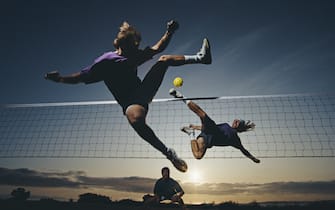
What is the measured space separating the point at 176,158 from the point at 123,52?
6.31 ft

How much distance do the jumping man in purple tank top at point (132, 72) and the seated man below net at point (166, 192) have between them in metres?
3.89

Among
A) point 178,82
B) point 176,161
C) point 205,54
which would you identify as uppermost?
point 178,82

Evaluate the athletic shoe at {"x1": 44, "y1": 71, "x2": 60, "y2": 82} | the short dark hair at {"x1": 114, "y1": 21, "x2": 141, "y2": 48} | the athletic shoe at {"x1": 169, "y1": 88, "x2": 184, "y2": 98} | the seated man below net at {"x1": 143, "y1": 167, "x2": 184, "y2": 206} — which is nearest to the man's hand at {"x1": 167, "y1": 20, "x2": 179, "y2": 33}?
the short dark hair at {"x1": 114, "y1": 21, "x2": 141, "y2": 48}

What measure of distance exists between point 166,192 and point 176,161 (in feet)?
11.0

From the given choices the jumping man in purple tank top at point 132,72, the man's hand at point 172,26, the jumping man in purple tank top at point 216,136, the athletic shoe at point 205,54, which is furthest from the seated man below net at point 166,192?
the man's hand at point 172,26

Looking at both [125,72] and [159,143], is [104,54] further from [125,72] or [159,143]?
[159,143]

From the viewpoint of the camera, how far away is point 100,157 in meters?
7.75

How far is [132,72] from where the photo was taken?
4672mm

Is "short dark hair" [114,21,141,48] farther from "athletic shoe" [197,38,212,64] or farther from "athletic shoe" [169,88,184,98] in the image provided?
"athletic shoe" [169,88,184,98]

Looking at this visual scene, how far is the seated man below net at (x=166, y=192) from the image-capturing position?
828cm

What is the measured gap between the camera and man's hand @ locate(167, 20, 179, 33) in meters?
4.39

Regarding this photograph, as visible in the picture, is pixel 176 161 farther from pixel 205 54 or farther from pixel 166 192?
pixel 166 192

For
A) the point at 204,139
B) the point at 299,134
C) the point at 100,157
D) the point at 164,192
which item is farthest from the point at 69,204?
the point at 299,134

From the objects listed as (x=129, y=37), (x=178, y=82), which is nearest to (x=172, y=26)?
(x=129, y=37)
